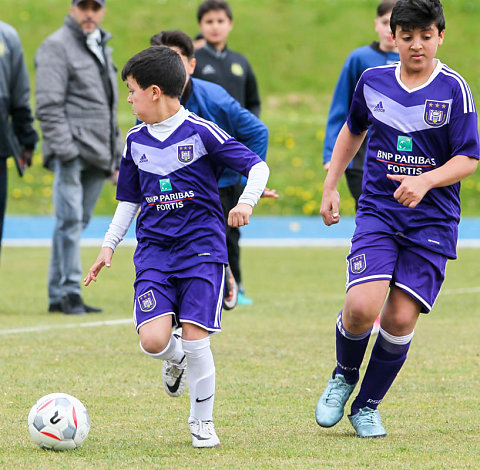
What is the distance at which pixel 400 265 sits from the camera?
15.6 ft

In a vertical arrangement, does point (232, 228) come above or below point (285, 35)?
above

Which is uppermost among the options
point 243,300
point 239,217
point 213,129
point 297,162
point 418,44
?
point 418,44

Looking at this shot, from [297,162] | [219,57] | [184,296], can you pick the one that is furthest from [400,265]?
[297,162]

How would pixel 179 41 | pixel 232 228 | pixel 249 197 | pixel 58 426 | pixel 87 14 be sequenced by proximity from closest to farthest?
pixel 58 426 → pixel 249 197 → pixel 179 41 → pixel 232 228 → pixel 87 14

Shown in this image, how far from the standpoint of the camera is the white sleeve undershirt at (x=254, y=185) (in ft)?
14.9

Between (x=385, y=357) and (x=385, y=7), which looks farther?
(x=385, y=7)

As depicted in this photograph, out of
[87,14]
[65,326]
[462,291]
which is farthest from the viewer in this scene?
[462,291]

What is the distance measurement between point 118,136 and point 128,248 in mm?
5572

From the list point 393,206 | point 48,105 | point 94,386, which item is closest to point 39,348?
point 94,386

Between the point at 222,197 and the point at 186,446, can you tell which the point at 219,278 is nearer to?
the point at 186,446

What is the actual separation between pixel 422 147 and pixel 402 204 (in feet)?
0.97

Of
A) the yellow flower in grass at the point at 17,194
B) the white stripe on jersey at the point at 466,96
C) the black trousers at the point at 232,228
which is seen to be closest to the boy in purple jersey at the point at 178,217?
the white stripe on jersey at the point at 466,96

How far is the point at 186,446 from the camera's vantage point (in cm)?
453

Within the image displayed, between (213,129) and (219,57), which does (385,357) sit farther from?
(219,57)
